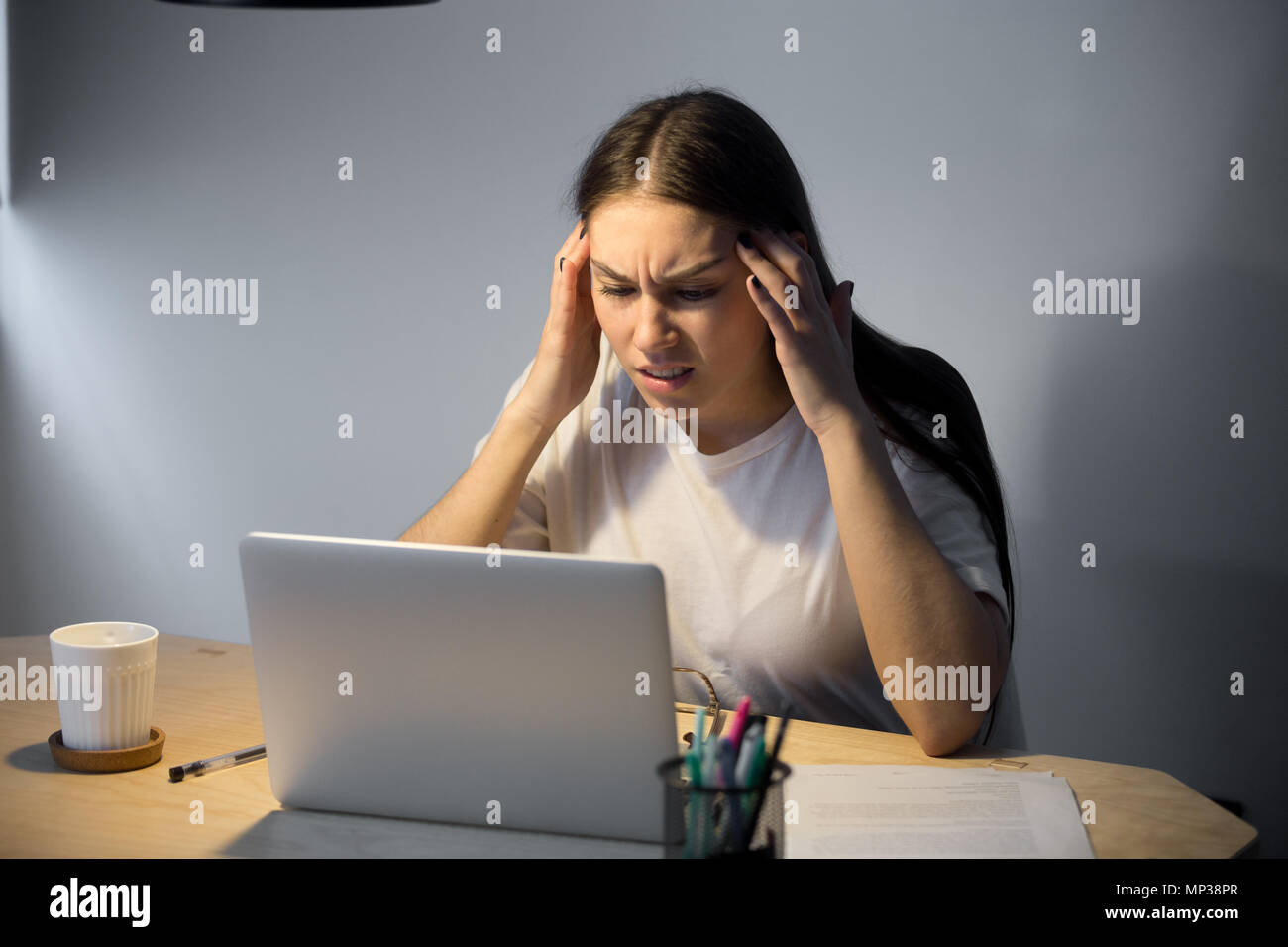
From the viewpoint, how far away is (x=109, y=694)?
1137mm

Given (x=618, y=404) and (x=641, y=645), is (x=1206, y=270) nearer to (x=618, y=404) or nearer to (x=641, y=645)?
(x=618, y=404)

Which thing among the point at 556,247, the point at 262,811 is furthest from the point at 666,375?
the point at 556,247

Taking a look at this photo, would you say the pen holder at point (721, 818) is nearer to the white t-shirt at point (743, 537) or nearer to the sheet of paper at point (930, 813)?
the sheet of paper at point (930, 813)

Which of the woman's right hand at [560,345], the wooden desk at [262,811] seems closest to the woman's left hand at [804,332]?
the woman's right hand at [560,345]

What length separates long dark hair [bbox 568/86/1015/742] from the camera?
4.68 ft

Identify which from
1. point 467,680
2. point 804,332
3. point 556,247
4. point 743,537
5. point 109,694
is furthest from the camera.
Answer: point 556,247

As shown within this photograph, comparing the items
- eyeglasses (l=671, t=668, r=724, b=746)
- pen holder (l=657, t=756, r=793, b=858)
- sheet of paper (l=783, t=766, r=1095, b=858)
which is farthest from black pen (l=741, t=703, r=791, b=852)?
eyeglasses (l=671, t=668, r=724, b=746)

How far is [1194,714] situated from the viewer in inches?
78.4

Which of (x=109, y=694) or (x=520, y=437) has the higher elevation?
(x=520, y=437)

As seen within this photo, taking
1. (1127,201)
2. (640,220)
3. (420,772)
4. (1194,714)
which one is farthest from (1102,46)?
(420,772)

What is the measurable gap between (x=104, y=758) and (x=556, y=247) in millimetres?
1506

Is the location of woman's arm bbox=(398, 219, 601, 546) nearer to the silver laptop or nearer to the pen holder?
the silver laptop

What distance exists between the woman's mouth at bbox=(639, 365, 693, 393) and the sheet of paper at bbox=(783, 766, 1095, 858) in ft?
1.69

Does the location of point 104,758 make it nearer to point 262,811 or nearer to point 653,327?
point 262,811
